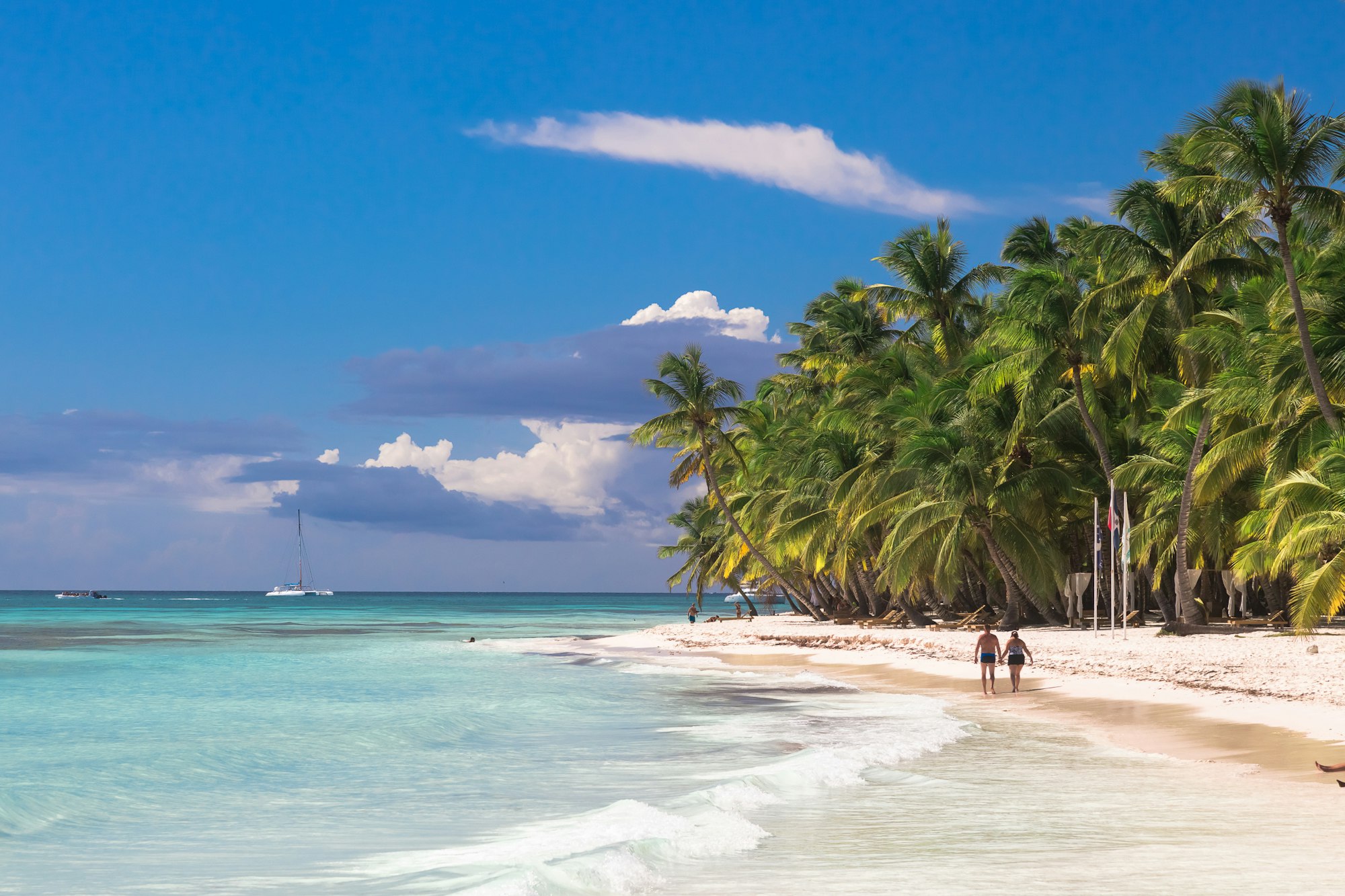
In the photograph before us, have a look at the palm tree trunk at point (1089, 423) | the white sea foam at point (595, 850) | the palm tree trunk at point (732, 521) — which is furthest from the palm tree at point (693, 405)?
the white sea foam at point (595, 850)

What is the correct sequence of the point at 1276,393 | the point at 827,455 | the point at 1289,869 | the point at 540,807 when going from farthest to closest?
the point at 827,455, the point at 1276,393, the point at 540,807, the point at 1289,869

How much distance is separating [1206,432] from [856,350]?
22.2 m

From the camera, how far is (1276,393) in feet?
71.3

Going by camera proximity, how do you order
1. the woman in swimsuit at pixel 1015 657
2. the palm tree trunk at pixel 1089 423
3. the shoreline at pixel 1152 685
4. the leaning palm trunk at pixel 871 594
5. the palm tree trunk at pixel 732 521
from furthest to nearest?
the leaning palm trunk at pixel 871 594, the palm tree trunk at pixel 732 521, the palm tree trunk at pixel 1089 423, the woman in swimsuit at pixel 1015 657, the shoreline at pixel 1152 685

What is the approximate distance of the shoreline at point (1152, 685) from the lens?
12852 mm

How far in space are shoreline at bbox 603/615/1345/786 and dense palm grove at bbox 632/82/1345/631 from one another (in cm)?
156

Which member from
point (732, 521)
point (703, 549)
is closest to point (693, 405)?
point (732, 521)

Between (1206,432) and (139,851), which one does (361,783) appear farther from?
(1206,432)

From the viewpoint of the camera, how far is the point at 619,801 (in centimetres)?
1114

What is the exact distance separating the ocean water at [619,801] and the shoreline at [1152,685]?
33.3 inches

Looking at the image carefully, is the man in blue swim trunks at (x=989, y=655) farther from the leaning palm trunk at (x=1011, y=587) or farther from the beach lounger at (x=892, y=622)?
the beach lounger at (x=892, y=622)

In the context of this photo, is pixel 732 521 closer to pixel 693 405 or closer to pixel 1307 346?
pixel 693 405

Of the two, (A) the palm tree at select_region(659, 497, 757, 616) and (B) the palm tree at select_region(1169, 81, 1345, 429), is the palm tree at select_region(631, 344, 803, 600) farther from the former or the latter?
(B) the palm tree at select_region(1169, 81, 1345, 429)

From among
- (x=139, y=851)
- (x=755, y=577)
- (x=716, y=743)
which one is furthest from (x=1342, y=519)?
(x=755, y=577)
